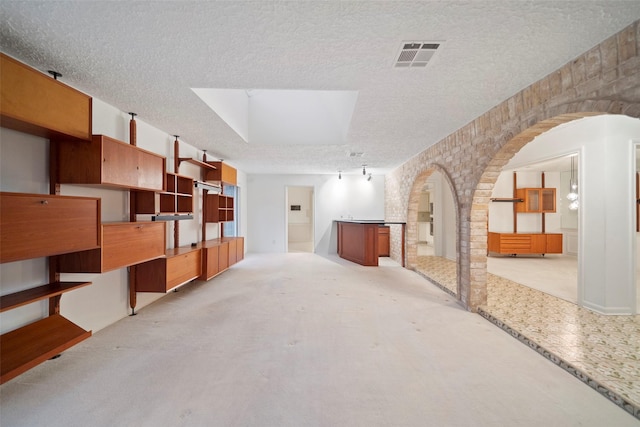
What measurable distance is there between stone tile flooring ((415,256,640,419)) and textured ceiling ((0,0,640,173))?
2.54 metres

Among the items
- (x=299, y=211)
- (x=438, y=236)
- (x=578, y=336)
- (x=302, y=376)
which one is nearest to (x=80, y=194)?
(x=302, y=376)

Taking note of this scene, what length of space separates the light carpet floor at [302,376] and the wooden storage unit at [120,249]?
32.0 inches

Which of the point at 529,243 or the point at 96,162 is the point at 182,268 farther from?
the point at 529,243

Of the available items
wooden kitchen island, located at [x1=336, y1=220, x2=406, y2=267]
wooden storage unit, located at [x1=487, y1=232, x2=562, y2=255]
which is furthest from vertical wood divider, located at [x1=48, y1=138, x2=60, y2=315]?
wooden storage unit, located at [x1=487, y1=232, x2=562, y2=255]

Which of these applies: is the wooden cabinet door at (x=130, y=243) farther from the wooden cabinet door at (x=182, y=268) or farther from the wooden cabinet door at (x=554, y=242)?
the wooden cabinet door at (x=554, y=242)

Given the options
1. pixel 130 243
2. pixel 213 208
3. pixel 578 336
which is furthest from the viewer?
pixel 213 208

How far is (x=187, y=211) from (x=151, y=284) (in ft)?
4.58

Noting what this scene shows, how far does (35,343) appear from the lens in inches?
82.3

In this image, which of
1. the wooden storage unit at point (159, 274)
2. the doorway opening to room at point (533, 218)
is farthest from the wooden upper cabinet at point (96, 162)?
the doorway opening to room at point (533, 218)

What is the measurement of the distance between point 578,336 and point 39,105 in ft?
17.4

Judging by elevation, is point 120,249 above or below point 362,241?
above

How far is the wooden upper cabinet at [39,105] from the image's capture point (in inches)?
71.0

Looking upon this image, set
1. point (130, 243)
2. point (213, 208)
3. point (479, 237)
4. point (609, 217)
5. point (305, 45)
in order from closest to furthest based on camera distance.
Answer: point (305, 45)
point (130, 243)
point (609, 217)
point (479, 237)
point (213, 208)

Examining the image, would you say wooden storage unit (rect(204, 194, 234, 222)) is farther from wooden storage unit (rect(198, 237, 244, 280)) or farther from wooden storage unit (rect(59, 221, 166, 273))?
wooden storage unit (rect(59, 221, 166, 273))
